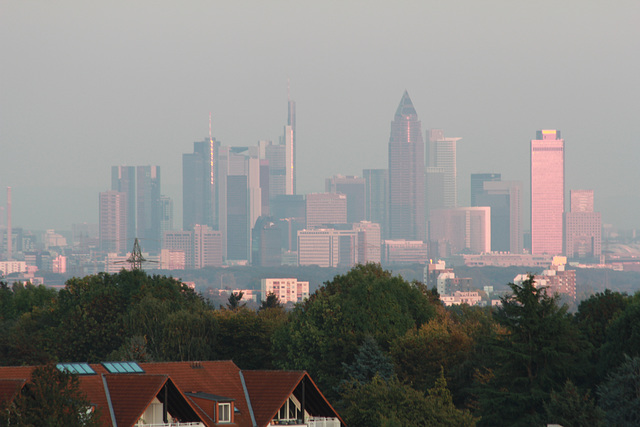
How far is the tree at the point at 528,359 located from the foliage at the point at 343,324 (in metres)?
15.6

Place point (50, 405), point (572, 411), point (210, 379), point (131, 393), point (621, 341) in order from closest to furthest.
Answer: point (50, 405)
point (572, 411)
point (131, 393)
point (210, 379)
point (621, 341)

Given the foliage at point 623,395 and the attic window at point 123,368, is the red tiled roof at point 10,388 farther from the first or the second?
the foliage at point 623,395

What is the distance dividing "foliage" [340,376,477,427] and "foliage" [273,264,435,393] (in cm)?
1098

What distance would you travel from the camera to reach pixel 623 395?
122 ft

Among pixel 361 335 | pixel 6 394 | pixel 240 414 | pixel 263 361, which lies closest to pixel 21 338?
pixel 263 361

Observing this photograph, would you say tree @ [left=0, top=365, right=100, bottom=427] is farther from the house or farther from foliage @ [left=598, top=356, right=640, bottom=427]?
foliage @ [left=598, top=356, right=640, bottom=427]

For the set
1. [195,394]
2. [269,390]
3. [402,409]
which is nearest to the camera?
[195,394]

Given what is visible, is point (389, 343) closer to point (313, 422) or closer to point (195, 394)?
point (313, 422)

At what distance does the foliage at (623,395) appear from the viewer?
36469 millimetres

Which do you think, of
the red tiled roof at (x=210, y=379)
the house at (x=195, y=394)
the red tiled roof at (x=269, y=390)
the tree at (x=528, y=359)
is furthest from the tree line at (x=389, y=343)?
the red tiled roof at (x=210, y=379)

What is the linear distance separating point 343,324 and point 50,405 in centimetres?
2673

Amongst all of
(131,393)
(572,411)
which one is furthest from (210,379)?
(572,411)

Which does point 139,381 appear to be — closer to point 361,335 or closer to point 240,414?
point 240,414

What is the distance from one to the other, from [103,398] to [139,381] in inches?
47.5
